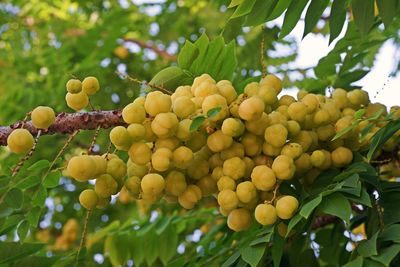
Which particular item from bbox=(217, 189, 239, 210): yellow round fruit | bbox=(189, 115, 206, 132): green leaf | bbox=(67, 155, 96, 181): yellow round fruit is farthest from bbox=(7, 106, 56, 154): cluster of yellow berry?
bbox=(217, 189, 239, 210): yellow round fruit

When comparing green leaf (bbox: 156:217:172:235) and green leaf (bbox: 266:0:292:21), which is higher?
green leaf (bbox: 266:0:292:21)

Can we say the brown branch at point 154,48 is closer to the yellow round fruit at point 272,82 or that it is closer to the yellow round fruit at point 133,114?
the yellow round fruit at point 272,82

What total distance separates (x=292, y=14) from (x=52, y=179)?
0.74 meters

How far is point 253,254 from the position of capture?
1510 mm

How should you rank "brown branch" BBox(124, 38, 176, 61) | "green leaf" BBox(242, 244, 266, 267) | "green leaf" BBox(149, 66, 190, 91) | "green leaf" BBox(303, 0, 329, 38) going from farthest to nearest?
"brown branch" BBox(124, 38, 176, 61) → "green leaf" BBox(149, 66, 190, 91) → "green leaf" BBox(303, 0, 329, 38) → "green leaf" BBox(242, 244, 266, 267)

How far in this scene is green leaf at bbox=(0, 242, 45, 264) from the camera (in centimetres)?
176

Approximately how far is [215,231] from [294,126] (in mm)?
713

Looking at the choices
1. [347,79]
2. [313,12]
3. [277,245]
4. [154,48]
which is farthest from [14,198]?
[154,48]

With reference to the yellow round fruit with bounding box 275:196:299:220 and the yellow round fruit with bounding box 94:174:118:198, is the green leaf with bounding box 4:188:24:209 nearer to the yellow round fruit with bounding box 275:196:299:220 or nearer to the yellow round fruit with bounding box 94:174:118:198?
the yellow round fruit with bounding box 94:174:118:198

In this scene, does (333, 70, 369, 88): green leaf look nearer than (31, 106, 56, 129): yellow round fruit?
No

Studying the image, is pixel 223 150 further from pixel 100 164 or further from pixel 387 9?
pixel 387 9

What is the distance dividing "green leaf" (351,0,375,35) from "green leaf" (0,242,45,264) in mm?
967

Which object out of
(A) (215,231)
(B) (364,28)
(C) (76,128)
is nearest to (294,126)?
(B) (364,28)

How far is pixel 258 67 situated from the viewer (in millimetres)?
2842
